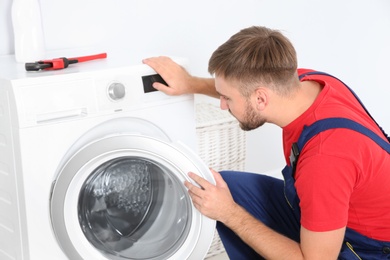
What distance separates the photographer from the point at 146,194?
206 centimetres

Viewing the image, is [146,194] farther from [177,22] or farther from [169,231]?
[177,22]

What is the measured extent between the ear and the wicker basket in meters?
0.65

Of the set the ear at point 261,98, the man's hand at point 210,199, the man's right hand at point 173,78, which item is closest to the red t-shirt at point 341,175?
the ear at point 261,98

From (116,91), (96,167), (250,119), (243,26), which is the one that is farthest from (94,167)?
(243,26)

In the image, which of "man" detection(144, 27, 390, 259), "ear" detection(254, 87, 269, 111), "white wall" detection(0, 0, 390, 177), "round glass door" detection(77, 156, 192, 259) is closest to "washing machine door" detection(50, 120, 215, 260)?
"round glass door" detection(77, 156, 192, 259)

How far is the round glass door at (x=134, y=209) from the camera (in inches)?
76.5

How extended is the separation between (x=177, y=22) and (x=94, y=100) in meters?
0.96

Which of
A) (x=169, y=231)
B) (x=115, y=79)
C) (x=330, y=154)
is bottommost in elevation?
(x=169, y=231)

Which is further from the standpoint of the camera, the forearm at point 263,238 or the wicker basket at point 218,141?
the wicker basket at point 218,141

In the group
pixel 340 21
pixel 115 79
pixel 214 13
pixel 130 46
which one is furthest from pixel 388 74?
pixel 115 79

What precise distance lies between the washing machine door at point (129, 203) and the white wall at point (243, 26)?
0.42m

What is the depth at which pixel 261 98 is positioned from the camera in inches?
70.2

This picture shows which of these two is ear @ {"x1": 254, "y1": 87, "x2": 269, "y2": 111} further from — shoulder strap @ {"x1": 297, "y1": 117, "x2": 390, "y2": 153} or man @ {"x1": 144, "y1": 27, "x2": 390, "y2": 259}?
shoulder strap @ {"x1": 297, "y1": 117, "x2": 390, "y2": 153}

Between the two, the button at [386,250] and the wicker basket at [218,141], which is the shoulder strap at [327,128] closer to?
the button at [386,250]
